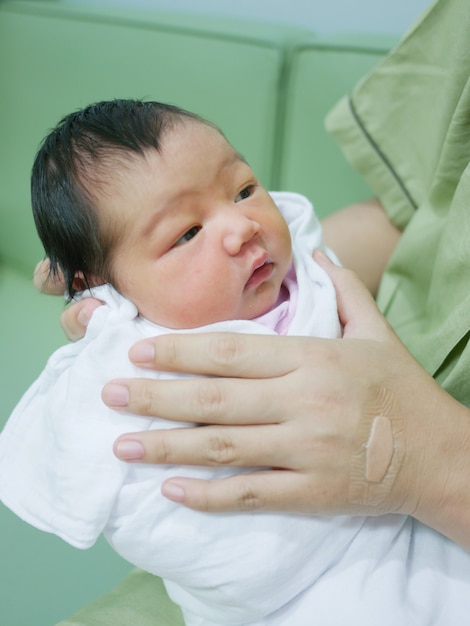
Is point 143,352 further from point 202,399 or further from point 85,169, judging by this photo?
point 85,169

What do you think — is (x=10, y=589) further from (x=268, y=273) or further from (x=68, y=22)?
(x=68, y=22)

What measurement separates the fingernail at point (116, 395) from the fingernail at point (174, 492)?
0.08m

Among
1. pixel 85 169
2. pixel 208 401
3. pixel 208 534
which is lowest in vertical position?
pixel 208 534

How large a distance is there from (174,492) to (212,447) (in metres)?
0.05

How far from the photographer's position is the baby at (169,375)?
0.58m

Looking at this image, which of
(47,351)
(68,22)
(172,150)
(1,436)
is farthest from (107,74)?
(1,436)

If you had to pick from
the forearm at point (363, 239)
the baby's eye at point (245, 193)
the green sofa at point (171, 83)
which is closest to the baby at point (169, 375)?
the baby's eye at point (245, 193)

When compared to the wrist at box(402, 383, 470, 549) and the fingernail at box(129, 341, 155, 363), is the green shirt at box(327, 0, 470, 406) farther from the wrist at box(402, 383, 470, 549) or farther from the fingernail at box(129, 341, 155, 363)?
the fingernail at box(129, 341, 155, 363)

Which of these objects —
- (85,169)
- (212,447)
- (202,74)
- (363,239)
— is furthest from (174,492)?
(202,74)

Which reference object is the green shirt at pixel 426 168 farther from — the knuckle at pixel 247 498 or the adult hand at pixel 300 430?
the knuckle at pixel 247 498

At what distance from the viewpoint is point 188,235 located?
647 millimetres

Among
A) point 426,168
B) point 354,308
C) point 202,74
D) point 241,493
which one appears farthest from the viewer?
point 202,74

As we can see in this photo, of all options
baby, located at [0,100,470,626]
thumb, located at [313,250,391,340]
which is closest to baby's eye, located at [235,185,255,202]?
baby, located at [0,100,470,626]

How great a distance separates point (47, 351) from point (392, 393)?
0.80m
